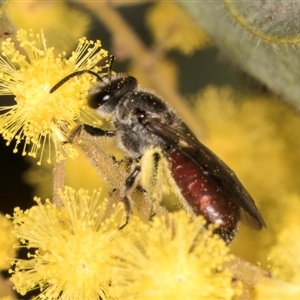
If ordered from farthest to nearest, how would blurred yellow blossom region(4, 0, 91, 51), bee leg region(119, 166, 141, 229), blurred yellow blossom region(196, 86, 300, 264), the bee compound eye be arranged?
blurred yellow blossom region(4, 0, 91, 51) < blurred yellow blossom region(196, 86, 300, 264) < the bee compound eye < bee leg region(119, 166, 141, 229)

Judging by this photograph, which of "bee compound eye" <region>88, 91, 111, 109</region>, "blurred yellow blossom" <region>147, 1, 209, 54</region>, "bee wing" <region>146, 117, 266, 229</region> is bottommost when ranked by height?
"bee wing" <region>146, 117, 266, 229</region>

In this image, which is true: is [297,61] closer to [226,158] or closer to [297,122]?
[297,122]

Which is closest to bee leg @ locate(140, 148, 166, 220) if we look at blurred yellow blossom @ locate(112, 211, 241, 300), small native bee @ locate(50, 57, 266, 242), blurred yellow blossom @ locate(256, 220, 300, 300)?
small native bee @ locate(50, 57, 266, 242)

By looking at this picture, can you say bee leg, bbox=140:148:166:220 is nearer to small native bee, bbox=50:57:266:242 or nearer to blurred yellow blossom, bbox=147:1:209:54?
small native bee, bbox=50:57:266:242

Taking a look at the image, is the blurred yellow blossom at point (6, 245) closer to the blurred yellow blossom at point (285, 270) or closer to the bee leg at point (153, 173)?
the bee leg at point (153, 173)

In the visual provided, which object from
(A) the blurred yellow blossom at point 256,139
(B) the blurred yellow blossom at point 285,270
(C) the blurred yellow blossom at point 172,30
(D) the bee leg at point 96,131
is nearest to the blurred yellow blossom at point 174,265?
(B) the blurred yellow blossom at point 285,270

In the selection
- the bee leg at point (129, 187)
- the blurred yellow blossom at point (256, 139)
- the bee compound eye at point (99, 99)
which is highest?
the blurred yellow blossom at point (256, 139)

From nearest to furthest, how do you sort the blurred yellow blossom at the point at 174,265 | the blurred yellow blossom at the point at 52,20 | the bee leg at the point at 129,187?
the blurred yellow blossom at the point at 174,265, the bee leg at the point at 129,187, the blurred yellow blossom at the point at 52,20
